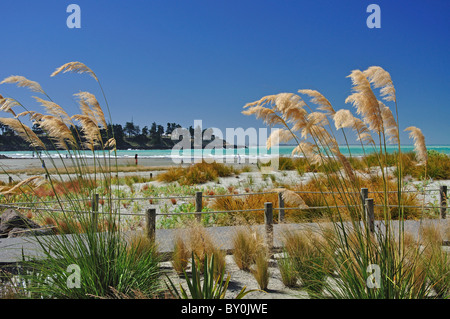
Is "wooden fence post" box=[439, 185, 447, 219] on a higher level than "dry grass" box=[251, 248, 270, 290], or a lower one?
higher

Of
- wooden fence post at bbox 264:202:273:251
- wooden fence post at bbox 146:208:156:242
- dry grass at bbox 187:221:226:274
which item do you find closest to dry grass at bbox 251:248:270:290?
dry grass at bbox 187:221:226:274

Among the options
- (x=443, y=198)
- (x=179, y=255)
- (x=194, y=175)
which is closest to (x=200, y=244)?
(x=179, y=255)

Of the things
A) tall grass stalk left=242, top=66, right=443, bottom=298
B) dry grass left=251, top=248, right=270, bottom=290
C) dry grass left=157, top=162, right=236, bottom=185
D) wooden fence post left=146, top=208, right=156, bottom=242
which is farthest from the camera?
dry grass left=157, top=162, right=236, bottom=185

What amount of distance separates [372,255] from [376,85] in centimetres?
142

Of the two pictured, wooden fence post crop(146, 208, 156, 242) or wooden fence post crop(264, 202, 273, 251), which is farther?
wooden fence post crop(264, 202, 273, 251)

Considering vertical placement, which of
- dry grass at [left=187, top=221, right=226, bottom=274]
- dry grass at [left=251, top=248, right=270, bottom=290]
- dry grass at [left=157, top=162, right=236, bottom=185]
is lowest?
dry grass at [left=251, top=248, right=270, bottom=290]

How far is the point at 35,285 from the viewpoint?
3252mm

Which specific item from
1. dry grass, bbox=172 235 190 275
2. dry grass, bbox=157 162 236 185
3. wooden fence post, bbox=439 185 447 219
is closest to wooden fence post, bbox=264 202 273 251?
dry grass, bbox=172 235 190 275

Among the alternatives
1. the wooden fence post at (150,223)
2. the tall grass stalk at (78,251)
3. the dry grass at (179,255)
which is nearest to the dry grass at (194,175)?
the wooden fence post at (150,223)

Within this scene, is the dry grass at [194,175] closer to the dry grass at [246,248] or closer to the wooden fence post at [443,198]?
the wooden fence post at [443,198]

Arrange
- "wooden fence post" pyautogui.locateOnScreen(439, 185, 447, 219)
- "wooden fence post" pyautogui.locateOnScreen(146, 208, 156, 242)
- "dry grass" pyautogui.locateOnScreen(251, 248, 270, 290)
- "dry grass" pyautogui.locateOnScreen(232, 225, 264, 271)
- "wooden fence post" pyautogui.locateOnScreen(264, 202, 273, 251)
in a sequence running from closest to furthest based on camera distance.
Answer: "dry grass" pyautogui.locateOnScreen(251, 248, 270, 290), "dry grass" pyautogui.locateOnScreen(232, 225, 264, 271), "wooden fence post" pyautogui.locateOnScreen(146, 208, 156, 242), "wooden fence post" pyautogui.locateOnScreen(264, 202, 273, 251), "wooden fence post" pyautogui.locateOnScreen(439, 185, 447, 219)

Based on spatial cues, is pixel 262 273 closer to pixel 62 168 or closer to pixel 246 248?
pixel 246 248

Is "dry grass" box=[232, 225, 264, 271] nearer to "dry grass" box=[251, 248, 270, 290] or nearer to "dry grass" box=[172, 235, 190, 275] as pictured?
"dry grass" box=[251, 248, 270, 290]

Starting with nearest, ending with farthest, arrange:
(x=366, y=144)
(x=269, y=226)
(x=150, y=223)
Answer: (x=366, y=144) → (x=150, y=223) → (x=269, y=226)
